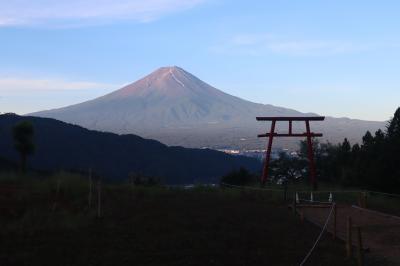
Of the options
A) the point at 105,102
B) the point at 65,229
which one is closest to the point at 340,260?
the point at 65,229

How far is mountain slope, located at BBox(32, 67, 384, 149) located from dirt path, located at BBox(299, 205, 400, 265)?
92.7m

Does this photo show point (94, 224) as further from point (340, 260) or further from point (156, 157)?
point (156, 157)

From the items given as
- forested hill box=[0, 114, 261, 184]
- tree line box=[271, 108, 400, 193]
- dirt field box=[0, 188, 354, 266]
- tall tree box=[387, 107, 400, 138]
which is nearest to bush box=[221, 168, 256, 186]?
tree line box=[271, 108, 400, 193]

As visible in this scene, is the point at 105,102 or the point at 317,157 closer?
the point at 317,157

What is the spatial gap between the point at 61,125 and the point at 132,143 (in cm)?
693

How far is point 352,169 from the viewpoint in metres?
30.5

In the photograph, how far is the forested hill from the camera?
49.5 metres

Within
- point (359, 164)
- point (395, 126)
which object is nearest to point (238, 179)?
point (359, 164)

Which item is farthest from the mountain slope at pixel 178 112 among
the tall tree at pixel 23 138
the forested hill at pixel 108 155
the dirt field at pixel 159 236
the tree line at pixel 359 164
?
the dirt field at pixel 159 236

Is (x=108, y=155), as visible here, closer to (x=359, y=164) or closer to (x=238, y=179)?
(x=238, y=179)

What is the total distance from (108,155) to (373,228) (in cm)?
4054

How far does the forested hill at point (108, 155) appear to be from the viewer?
4950 cm

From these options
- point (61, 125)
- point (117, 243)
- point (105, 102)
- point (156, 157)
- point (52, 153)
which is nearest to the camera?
point (117, 243)

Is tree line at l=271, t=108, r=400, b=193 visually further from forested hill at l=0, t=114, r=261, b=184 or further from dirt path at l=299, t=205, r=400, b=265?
forested hill at l=0, t=114, r=261, b=184
